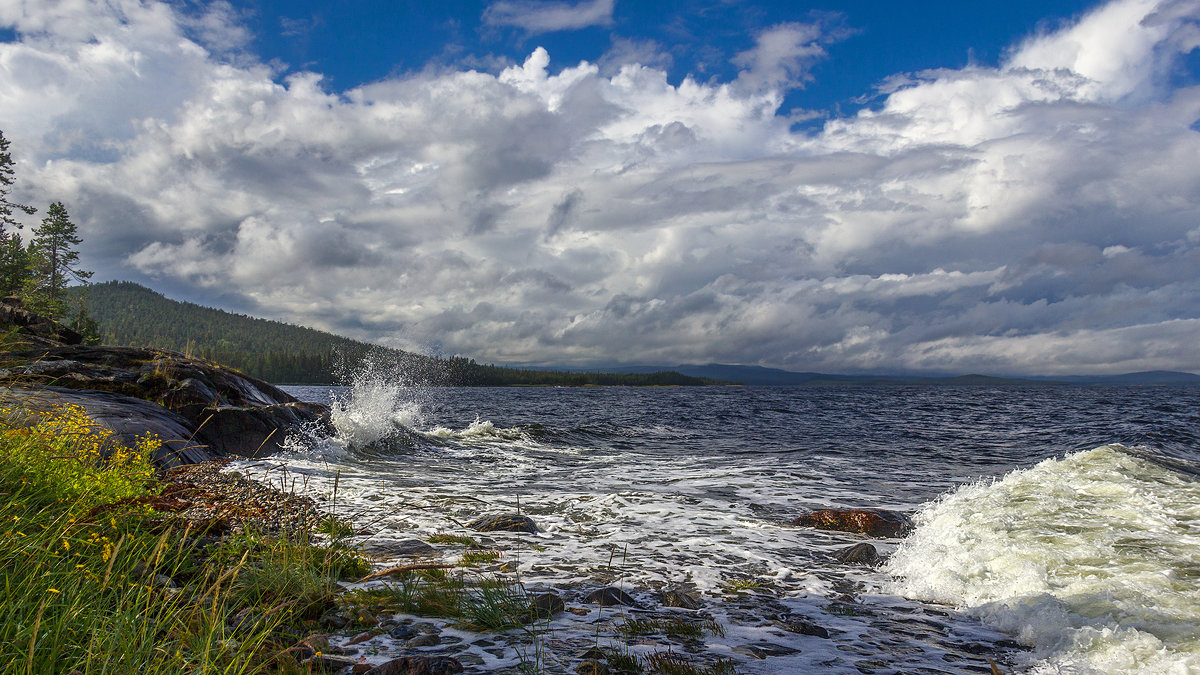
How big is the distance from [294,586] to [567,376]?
190 m

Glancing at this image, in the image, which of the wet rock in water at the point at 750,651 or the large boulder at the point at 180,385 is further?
the large boulder at the point at 180,385

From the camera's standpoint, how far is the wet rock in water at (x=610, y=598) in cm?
606

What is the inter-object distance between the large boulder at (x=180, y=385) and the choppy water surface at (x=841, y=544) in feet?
4.30

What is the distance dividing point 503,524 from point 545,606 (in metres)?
4.21

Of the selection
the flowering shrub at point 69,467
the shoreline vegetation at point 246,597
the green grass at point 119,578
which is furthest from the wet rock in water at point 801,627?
the flowering shrub at point 69,467

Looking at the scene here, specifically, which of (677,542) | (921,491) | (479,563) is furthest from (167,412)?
(921,491)

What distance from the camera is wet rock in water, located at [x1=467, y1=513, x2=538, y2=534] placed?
9509 mm

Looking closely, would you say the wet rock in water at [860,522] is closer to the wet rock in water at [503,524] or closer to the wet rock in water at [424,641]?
the wet rock in water at [503,524]

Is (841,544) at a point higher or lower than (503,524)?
lower

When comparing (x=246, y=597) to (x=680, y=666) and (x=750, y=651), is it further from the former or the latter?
(x=750, y=651)

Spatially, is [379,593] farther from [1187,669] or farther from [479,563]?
[1187,669]

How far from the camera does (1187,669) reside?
4.92 metres

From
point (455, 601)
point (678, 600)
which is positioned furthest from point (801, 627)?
point (455, 601)

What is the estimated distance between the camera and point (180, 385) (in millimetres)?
15422
